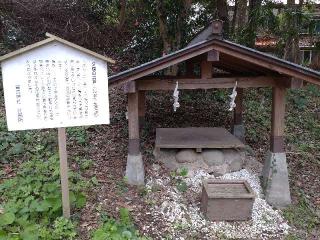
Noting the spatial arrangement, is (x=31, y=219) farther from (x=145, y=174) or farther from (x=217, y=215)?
(x=217, y=215)

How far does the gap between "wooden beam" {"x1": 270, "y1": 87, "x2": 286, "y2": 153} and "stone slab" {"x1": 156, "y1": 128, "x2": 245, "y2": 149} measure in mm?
696

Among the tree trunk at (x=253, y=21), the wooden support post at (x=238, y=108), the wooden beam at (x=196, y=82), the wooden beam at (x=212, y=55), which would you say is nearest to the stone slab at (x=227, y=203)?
the wooden beam at (x=196, y=82)

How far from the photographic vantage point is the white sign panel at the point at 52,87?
13.5ft

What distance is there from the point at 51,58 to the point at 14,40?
7772 millimetres

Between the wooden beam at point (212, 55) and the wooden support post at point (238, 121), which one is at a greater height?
A: the wooden beam at point (212, 55)

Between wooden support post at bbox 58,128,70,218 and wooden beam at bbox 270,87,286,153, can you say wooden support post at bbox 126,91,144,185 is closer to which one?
wooden support post at bbox 58,128,70,218

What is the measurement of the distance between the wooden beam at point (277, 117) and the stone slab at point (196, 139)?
696 millimetres

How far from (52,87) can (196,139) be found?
3.33m

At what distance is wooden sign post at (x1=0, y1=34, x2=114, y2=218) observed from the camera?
4.11 m

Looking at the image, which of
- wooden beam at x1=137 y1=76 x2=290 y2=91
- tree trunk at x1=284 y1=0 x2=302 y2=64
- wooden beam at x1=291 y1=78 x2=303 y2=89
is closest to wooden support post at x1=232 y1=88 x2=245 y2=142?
wooden beam at x1=137 y1=76 x2=290 y2=91

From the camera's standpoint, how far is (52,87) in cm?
421

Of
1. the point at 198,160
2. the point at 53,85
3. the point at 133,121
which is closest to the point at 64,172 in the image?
the point at 53,85

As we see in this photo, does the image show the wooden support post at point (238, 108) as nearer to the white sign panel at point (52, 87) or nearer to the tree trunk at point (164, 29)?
the tree trunk at point (164, 29)

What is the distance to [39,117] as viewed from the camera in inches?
166
